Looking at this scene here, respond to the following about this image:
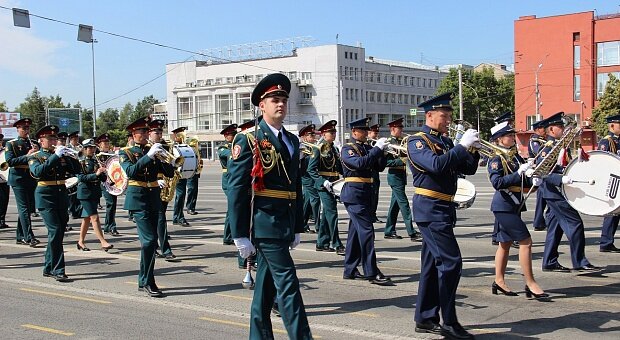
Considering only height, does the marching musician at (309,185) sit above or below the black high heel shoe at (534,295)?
above

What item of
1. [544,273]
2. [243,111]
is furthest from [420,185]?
[243,111]

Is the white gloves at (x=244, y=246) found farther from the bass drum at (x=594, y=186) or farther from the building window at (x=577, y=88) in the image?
the building window at (x=577, y=88)

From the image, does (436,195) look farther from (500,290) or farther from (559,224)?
(559,224)

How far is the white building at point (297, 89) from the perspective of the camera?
92.9 m

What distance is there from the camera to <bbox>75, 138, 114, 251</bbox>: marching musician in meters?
13.3

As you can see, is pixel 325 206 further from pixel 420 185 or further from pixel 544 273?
pixel 420 185

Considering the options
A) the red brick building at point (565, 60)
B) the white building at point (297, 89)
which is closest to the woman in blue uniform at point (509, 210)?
the red brick building at point (565, 60)

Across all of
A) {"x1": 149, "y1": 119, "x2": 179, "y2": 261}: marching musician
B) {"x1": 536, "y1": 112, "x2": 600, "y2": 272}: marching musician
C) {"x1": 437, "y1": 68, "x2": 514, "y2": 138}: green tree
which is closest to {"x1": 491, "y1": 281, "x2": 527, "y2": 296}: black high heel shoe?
{"x1": 536, "y1": 112, "x2": 600, "y2": 272}: marching musician

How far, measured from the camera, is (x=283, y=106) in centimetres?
606

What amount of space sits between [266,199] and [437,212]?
5.94 feet

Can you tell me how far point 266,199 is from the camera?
6.04 m

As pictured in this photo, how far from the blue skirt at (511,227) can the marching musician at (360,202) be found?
5.46 ft

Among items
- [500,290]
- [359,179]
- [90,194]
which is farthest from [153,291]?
[90,194]

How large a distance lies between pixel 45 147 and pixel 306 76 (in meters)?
83.5
